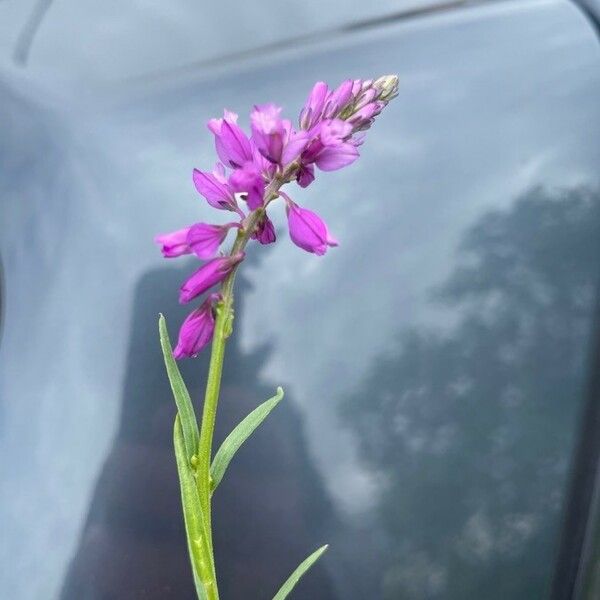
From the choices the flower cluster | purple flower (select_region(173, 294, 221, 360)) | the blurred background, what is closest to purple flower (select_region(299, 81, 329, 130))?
the flower cluster

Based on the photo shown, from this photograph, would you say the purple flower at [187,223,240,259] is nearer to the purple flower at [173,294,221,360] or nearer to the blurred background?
the purple flower at [173,294,221,360]

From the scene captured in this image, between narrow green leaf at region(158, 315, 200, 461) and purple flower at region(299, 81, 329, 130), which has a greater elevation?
purple flower at region(299, 81, 329, 130)

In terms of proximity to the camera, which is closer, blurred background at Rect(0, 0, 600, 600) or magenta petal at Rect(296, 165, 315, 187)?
magenta petal at Rect(296, 165, 315, 187)

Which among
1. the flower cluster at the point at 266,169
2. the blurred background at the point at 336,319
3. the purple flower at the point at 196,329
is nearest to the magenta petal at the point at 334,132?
the flower cluster at the point at 266,169

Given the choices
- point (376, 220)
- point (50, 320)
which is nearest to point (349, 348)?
point (376, 220)

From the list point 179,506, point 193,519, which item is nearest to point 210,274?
point 193,519

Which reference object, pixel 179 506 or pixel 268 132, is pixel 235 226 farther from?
pixel 179 506

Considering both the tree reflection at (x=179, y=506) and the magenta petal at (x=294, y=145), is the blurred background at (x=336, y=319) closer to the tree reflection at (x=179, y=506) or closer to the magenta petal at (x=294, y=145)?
the tree reflection at (x=179, y=506)

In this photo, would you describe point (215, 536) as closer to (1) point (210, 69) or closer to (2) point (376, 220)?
(2) point (376, 220)
